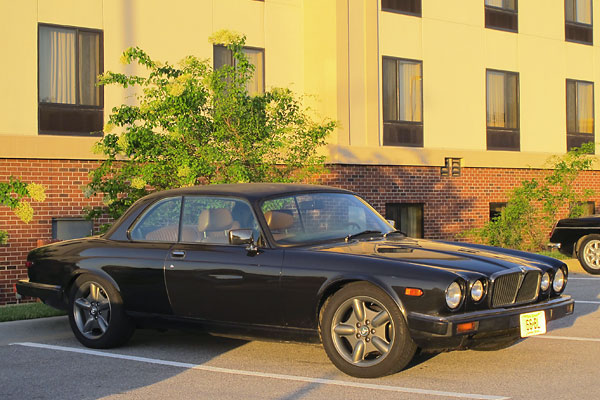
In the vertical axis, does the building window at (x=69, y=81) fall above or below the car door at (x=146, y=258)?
above

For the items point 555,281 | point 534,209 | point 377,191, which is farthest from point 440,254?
point 534,209

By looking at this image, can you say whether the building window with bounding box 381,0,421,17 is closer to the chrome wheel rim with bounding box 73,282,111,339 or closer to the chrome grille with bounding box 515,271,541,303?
the chrome wheel rim with bounding box 73,282,111,339

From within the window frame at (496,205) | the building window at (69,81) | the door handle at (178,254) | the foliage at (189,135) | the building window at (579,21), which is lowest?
the door handle at (178,254)

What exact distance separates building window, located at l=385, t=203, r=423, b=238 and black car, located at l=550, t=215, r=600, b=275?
3.88m

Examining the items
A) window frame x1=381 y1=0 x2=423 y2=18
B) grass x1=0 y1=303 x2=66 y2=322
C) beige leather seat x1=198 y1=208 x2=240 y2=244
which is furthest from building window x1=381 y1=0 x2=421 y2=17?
beige leather seat x1=198 y1=208 x2=240 y2=244

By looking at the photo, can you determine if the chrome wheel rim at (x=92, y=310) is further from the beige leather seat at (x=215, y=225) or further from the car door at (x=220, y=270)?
the beige leather seat at (x=215, y=225)

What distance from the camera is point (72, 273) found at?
327 inches

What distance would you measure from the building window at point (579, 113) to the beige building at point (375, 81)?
5 cm

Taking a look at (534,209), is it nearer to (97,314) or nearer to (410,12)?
(410,12)

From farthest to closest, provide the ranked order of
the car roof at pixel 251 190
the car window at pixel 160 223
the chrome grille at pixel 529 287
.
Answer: the car window at pixel 160 223, the car roof at pixel 251 190, the chrome grille at pixel 529 287

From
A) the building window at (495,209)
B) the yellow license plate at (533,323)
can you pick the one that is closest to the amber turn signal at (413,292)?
the yellow license plate at (533,323)

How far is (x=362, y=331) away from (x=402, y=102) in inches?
499

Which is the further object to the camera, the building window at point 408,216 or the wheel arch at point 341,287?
the building window at point 408,216

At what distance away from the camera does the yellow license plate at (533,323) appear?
6587 mm
